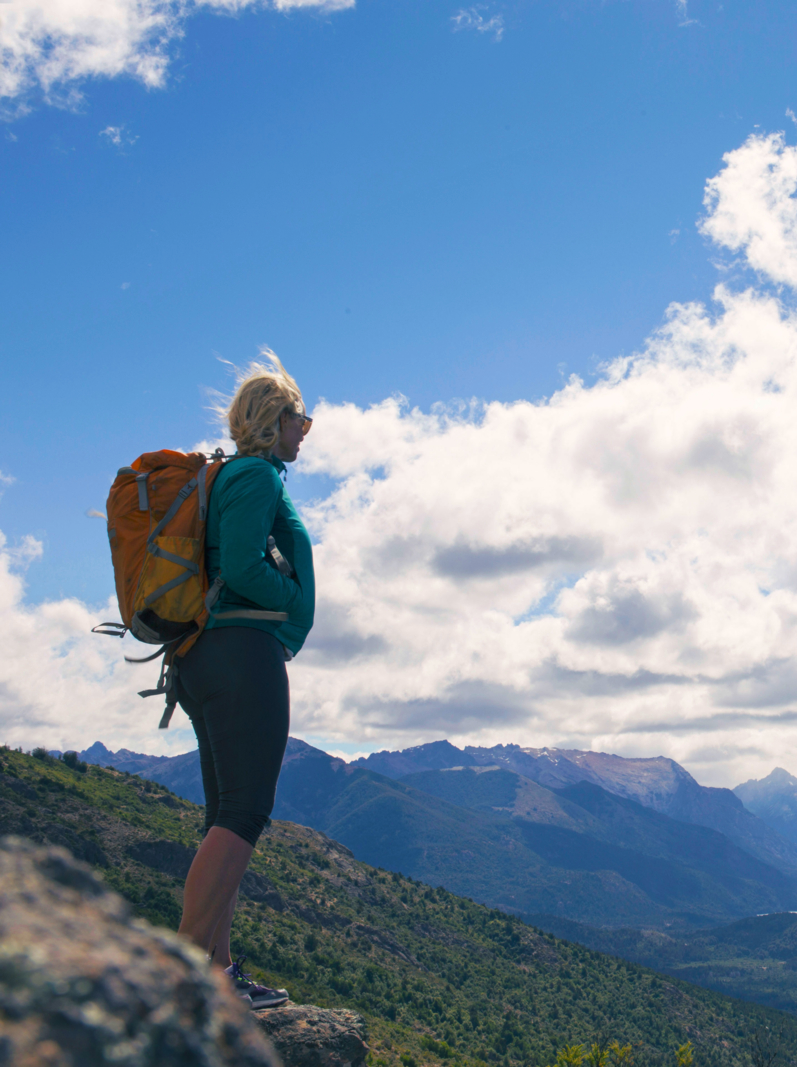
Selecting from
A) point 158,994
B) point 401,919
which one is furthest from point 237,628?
point 401,919

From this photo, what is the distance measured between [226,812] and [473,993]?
9753cm

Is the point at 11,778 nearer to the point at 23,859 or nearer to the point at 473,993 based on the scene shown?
the point at 473,993

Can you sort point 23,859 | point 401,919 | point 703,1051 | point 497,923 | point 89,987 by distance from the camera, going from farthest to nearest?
point 497,923 → point 401,919 → point 703,1051 → point 23,859 → point 89,987

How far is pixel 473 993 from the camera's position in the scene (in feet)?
284

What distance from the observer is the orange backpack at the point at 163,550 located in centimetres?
402

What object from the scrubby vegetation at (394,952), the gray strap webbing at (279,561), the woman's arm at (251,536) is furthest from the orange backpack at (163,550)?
the scrubby vegetation at (394,952)

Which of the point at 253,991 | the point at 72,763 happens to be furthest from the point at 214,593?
the point at 72,763

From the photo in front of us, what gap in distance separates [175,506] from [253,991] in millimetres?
2950

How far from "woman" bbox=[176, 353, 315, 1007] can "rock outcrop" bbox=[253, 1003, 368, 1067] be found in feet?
2.18

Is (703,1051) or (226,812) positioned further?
(703,1051)

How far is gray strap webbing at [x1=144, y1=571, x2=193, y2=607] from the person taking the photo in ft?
13.1

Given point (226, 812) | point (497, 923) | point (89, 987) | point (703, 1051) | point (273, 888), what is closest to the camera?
point (89, 987)

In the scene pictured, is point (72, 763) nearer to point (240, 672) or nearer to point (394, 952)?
point (394, 952)

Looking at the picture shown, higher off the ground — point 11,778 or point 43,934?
point 43,934
